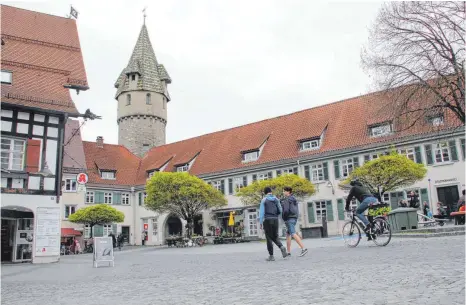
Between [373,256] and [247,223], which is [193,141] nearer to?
[247,223]

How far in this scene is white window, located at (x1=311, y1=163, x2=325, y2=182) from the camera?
37.8 meters

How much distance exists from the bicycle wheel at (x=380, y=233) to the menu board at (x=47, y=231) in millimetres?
13559

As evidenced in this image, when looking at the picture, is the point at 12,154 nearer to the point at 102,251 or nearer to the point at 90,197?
the point at 102,251

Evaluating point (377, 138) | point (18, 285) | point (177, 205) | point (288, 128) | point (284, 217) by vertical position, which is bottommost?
point (18, 285)

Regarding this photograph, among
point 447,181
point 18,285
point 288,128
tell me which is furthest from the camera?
point 288,128

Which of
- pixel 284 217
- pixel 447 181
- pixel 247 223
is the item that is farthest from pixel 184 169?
pixel 284 217

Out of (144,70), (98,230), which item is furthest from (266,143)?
(144,70)

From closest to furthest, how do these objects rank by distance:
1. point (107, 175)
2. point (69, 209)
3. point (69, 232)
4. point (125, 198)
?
point (69, 232), point (69, 209), point (107, 175), point (125, 198)

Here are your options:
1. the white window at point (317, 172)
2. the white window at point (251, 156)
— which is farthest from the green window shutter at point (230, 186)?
the white window at point (317, 172)

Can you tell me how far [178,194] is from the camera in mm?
34406

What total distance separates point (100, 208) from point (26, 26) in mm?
19243

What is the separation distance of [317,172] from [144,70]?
105 feet

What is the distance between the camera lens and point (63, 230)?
4091cm

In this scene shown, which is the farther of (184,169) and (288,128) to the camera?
(184,169)
